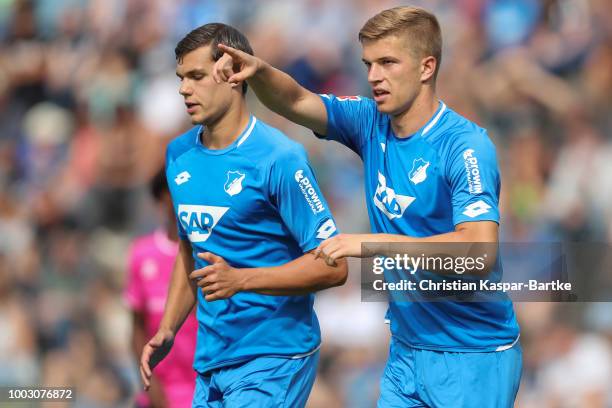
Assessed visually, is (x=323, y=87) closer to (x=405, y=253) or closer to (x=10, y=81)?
(x=10, y=81)

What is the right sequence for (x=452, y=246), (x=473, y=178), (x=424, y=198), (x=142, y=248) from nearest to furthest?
(x=452, y=246) → (x=473, y=178) → (x=424, y=198) → (x=142, y=248)

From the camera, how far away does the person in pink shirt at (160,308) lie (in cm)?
677

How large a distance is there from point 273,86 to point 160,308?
2.29m

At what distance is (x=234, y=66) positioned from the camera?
510cm

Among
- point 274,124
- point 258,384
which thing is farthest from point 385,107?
point 274,124

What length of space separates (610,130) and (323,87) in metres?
2.68

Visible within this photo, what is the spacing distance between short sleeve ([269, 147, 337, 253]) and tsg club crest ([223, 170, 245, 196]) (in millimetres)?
153

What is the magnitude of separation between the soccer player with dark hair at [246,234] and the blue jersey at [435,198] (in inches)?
12.6

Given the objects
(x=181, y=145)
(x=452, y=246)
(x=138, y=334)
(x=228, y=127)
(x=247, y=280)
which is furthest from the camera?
(x=138, y=334)

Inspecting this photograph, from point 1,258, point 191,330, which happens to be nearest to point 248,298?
point 191,330

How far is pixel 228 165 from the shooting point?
5.29m

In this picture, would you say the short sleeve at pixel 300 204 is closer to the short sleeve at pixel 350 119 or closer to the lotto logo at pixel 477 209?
the short sleeve at pixel 350 119

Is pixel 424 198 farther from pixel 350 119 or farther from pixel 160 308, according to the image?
pixel 160 308

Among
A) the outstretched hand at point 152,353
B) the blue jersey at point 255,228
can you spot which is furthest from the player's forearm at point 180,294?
the blue jersey at point 255,228
